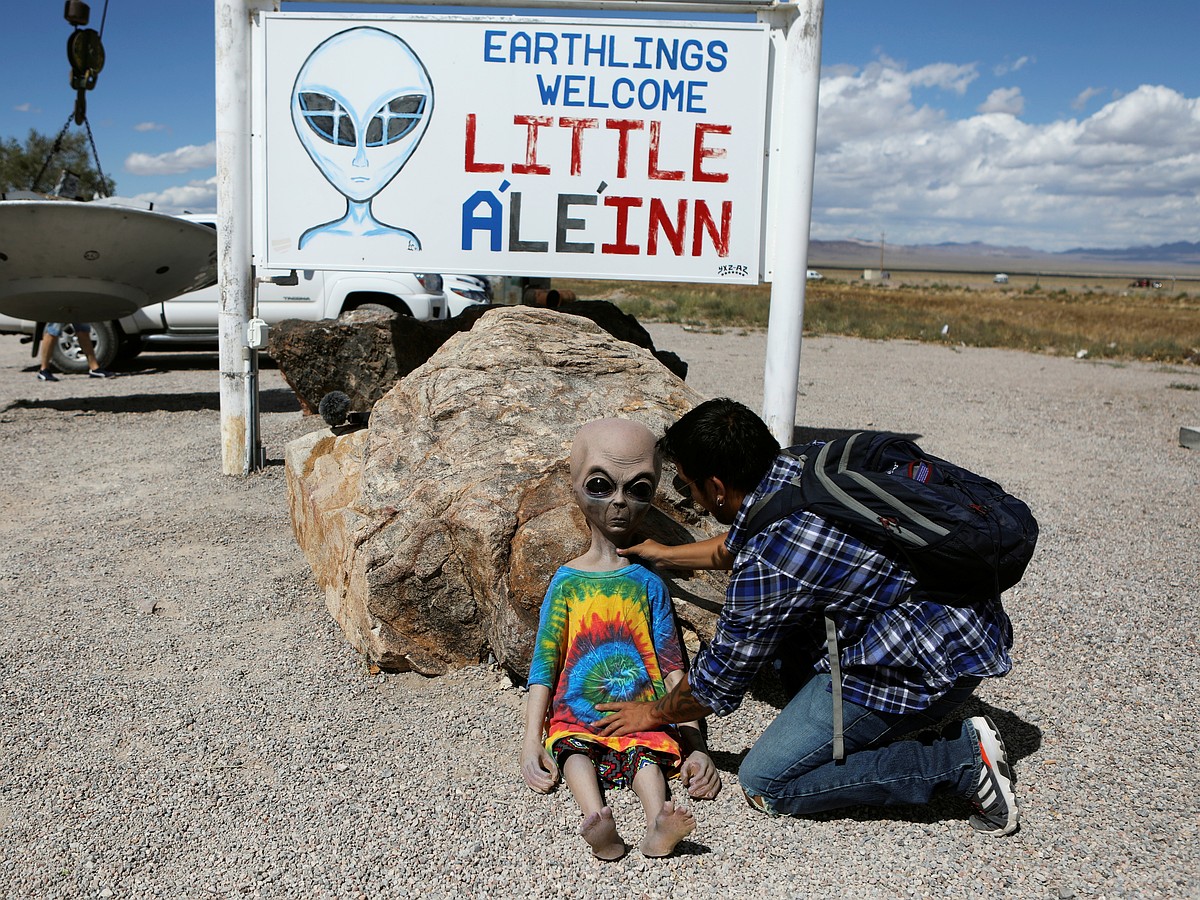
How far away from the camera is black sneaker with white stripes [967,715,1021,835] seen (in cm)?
290

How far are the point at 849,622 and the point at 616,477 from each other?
85 cm

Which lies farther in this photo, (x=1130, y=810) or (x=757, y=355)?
(x=757, y=355)

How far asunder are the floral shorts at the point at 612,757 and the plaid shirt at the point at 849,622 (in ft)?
1.00

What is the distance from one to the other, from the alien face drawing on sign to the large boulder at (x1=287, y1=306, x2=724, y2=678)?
2004mm

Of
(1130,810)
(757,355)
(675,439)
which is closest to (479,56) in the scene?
(675,439)

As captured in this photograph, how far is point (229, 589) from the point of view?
491 centimetres

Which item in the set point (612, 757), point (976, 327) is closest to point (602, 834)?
point (612, 757)

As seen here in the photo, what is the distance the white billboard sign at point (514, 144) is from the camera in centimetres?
646

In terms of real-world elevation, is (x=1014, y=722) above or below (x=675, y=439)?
below

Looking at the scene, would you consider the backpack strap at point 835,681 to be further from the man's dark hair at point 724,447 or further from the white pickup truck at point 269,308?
the white pickup truck at point 269,308

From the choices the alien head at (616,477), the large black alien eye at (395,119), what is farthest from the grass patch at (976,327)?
the alien head at (616,477)

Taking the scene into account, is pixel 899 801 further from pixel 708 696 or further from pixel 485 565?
pixel 485 565

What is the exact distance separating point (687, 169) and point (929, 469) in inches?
158

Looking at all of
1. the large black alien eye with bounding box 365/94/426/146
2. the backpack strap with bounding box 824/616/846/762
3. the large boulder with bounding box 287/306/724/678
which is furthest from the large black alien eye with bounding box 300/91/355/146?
the backpack strap with bounding box 824/616/846/762
